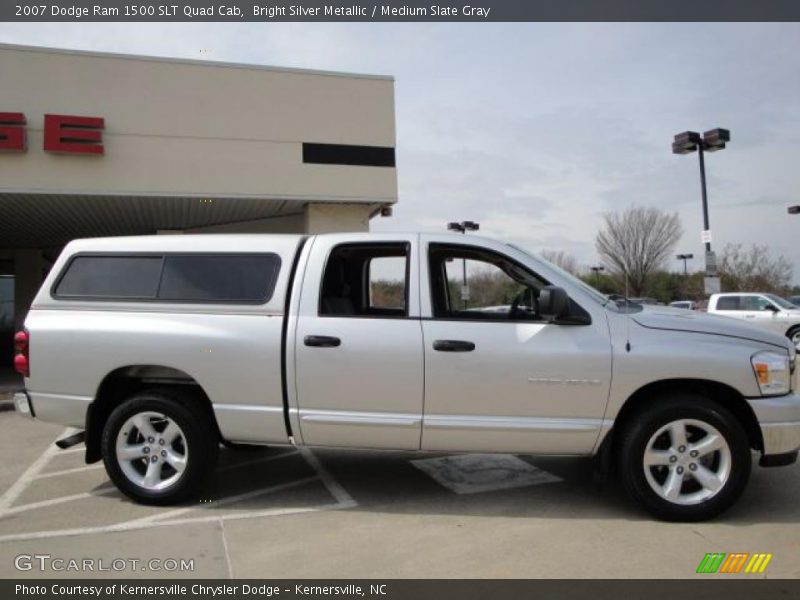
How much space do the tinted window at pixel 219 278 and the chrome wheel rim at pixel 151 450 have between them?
0.94 meters

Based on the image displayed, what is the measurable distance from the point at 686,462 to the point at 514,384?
1248 mm

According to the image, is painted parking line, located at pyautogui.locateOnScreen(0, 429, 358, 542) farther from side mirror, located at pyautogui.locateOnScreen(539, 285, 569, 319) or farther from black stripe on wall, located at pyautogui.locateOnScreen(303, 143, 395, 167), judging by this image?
black stripe on wall, located at pyautogui.locateOnScreen(303, 143, 395, 167)

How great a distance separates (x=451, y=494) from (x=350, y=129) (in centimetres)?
1018

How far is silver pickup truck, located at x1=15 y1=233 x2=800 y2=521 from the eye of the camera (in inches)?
170

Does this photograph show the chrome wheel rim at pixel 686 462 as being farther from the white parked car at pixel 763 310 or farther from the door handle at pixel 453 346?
the white parked car at pixel 763 310

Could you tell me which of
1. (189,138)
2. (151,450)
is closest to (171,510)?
(151,450)

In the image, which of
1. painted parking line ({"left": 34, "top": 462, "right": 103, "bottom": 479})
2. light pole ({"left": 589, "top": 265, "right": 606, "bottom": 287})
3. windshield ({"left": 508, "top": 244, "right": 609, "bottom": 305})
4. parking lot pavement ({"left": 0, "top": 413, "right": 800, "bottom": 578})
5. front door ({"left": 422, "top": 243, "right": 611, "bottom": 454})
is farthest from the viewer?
light pole ({"left": 589, "top": 265, "right": 606, "bottom": 287})

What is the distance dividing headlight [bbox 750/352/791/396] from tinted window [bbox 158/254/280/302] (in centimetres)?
340

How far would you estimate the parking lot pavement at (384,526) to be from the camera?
374 cm

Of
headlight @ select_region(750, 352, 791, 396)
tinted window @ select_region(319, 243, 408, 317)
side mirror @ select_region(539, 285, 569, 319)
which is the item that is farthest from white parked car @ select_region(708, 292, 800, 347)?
side mirror @ select_region(539, 285, 569, 319)

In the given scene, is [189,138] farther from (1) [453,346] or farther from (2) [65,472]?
(1) [453,346]

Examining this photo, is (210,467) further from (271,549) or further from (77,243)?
(77,243)

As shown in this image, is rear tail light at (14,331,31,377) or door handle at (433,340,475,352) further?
rear tail light at (14,331,31,377)

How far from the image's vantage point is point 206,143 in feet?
42.7
